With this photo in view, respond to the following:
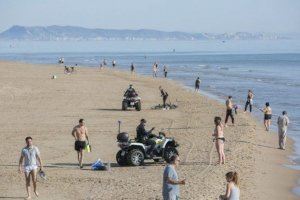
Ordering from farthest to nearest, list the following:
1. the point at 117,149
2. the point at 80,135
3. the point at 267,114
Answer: the point at 267,114 < the point at 117,149 < the point at 80,135

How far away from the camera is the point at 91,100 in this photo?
3922 centimetres

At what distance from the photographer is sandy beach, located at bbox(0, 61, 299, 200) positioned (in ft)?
51.2

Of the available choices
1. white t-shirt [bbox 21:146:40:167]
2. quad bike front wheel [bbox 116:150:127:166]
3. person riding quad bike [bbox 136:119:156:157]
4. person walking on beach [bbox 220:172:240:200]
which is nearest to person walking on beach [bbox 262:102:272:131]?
person riding quad bike [bbox 136:119:156:157]

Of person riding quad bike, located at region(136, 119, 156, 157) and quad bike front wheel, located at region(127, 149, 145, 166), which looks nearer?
quad bike front wheel, located at region(127, 149, 145, 166)

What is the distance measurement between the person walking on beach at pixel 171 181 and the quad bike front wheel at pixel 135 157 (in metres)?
6.61

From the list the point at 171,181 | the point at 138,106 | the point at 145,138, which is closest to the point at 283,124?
the point at 145,138

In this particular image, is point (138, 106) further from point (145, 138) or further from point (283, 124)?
point (145, 138)

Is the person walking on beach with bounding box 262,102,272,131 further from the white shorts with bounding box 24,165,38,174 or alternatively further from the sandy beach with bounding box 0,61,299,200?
the white shorts with bounding box 24,165,38,174

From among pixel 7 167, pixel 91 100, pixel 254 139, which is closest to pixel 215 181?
pixel 7 167

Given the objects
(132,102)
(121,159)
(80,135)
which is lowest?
(132,102)

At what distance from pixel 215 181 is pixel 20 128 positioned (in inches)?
486

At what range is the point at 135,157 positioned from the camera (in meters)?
18.1

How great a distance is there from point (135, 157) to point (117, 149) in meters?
3.37

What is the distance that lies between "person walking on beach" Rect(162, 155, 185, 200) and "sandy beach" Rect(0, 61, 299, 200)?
3279 millimetres
